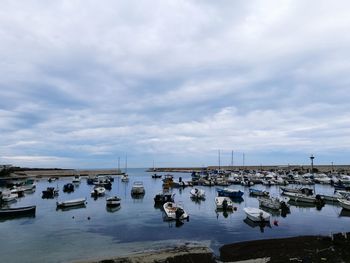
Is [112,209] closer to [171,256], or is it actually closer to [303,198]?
[171,256]

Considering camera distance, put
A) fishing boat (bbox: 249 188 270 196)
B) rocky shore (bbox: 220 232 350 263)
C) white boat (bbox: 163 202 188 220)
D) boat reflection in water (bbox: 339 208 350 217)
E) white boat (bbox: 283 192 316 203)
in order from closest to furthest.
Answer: rocky shore (bbox: 220 232 350 263), white boat (bbox: 163 202 188 220), boat reflection in water (bbox: 339 208 350 217), white boat (bbox: 283 192 316 203), fishing boat (bbox: 249 188 270 196)

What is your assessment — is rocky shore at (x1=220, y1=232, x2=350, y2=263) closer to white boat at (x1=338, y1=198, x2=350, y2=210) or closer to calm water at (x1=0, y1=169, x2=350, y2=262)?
calm water at (x1=0, y1=169, x2=350, y2=262)

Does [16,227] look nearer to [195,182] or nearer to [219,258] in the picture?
[219,258]

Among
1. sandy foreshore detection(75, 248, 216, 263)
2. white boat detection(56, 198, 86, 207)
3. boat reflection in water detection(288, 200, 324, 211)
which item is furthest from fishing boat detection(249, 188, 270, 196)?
sandy foreshore detection(75, 248, 216, 263)

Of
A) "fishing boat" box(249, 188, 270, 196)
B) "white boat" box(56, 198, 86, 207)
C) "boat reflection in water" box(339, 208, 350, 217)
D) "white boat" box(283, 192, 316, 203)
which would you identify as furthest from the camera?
"fishing boat" box(249, 188, 270, 196)

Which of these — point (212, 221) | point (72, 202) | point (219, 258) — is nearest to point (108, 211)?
point (72, 202)

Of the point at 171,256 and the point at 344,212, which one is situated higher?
the point at 344,212

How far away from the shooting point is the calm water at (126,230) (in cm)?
2831

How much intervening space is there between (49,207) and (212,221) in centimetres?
2887

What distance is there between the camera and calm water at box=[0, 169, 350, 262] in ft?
92.9

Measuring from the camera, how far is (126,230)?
36.2m

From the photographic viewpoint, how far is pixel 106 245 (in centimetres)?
2978

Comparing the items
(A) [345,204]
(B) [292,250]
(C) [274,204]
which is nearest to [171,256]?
(B) [292,250]

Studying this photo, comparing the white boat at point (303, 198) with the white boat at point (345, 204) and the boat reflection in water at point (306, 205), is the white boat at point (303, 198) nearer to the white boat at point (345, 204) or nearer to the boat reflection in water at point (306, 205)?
the boat reflection in water at point (306, 205)
